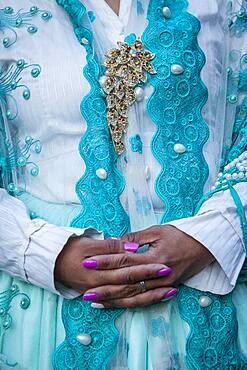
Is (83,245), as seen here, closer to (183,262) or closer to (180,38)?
(183,262)

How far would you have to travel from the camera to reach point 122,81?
5.57 ft

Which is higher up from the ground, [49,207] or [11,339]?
[49,207]

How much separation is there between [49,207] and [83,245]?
17cm

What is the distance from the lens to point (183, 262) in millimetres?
1585

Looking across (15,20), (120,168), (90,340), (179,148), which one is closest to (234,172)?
(179,148)

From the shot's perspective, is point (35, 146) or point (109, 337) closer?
point (109, 337)

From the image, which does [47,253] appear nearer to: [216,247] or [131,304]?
[131,304]

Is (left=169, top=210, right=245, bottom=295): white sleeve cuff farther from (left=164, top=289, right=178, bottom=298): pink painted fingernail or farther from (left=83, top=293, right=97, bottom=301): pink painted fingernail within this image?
(left=83, top=293, right=97, bottom=301): pink painted fingernail

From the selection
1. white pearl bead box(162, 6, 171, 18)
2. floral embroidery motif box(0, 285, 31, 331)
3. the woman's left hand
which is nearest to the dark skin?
the woman's left hand

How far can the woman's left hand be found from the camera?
5.15ft

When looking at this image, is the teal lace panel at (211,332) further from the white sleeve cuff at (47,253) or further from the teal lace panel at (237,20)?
the teal lace panel at (237,20)

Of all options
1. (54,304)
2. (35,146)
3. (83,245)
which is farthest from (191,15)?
(54,304)

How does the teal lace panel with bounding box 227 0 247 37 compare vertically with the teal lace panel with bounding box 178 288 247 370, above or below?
above

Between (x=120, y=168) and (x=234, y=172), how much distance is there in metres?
0.23
